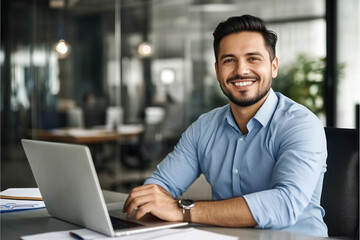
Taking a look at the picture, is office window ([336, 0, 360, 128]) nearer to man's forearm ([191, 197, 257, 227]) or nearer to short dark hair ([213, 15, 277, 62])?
short dark hair ([213, 15, 277, 62])

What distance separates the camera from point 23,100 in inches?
236

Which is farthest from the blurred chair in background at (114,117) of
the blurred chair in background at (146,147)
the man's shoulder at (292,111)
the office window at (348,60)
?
the man's shoulder at (292,111)

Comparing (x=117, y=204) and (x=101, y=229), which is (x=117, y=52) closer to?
(x=117, y=204)

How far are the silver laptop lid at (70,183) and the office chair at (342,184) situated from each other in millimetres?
951

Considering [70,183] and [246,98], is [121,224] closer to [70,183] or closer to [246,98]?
[70,183]

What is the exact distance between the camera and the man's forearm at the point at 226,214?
1.58 meters

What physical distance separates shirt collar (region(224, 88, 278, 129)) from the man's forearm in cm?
43

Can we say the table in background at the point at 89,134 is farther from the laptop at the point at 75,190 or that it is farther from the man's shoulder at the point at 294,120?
the laptop at the point at 75,190

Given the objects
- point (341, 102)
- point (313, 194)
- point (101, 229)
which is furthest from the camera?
point (341, 102)

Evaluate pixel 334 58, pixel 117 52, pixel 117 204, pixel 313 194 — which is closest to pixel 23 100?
pixel 117 52

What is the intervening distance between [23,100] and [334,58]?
3494mm

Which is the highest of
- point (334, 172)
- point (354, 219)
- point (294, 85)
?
point (294, 85)

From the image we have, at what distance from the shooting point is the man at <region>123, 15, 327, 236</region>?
1.62 meters

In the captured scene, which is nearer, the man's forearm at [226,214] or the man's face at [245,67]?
the man's forearm at [226,214]
